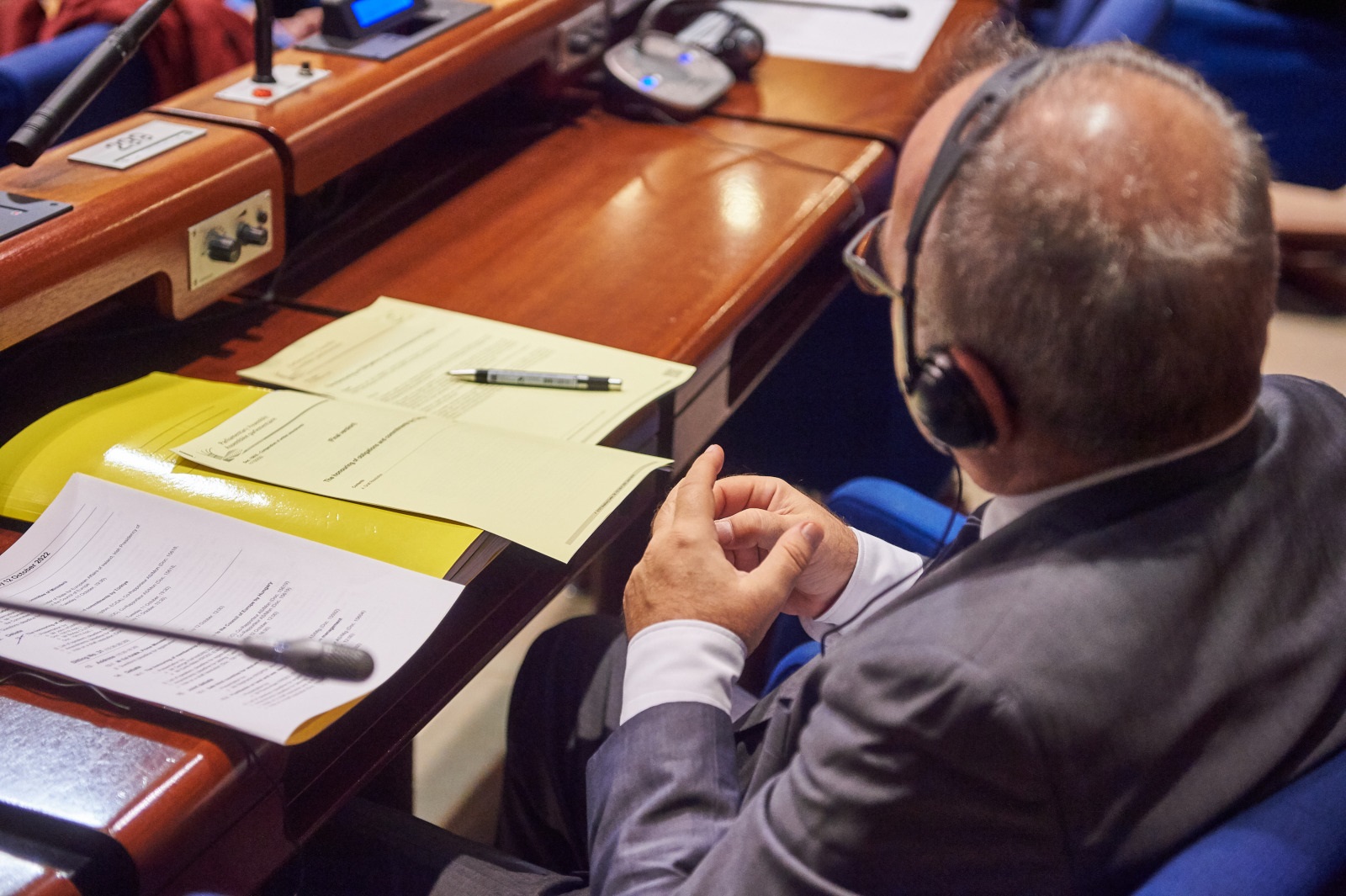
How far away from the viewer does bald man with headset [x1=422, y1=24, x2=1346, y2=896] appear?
574 millimetres

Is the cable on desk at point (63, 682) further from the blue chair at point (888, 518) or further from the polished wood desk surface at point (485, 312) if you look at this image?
the blue chair at point (888, 518)

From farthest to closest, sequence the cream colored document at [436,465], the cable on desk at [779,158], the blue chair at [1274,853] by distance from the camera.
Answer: the cable on desk at [779,158]
the cream colored document at [436,465]
the blue chair at [1274,853]

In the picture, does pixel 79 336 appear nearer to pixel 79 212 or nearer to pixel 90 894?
pixel 79 212

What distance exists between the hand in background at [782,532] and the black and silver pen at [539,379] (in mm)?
176

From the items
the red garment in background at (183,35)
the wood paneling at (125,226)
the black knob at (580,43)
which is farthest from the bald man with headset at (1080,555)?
the red garment in background at (183,35)

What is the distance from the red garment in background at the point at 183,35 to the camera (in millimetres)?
2043

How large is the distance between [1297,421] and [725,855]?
0.42 metres

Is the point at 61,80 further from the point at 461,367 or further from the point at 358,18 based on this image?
the point at 461,367

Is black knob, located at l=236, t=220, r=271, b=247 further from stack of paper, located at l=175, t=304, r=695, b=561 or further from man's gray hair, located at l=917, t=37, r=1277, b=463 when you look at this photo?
man's gray hair, located at l=917, t=37, r=1277, b=463

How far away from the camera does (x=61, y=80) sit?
5.91ft

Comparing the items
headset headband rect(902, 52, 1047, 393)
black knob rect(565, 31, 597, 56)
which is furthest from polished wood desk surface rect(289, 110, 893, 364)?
headset headband rect(902, 52, 1047, 393)

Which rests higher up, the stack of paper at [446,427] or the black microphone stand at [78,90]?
the black microphone stand at [78,90]

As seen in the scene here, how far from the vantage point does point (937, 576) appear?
26.1 inches

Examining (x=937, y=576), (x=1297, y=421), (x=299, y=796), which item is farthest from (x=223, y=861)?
(x=1297, y=421)
